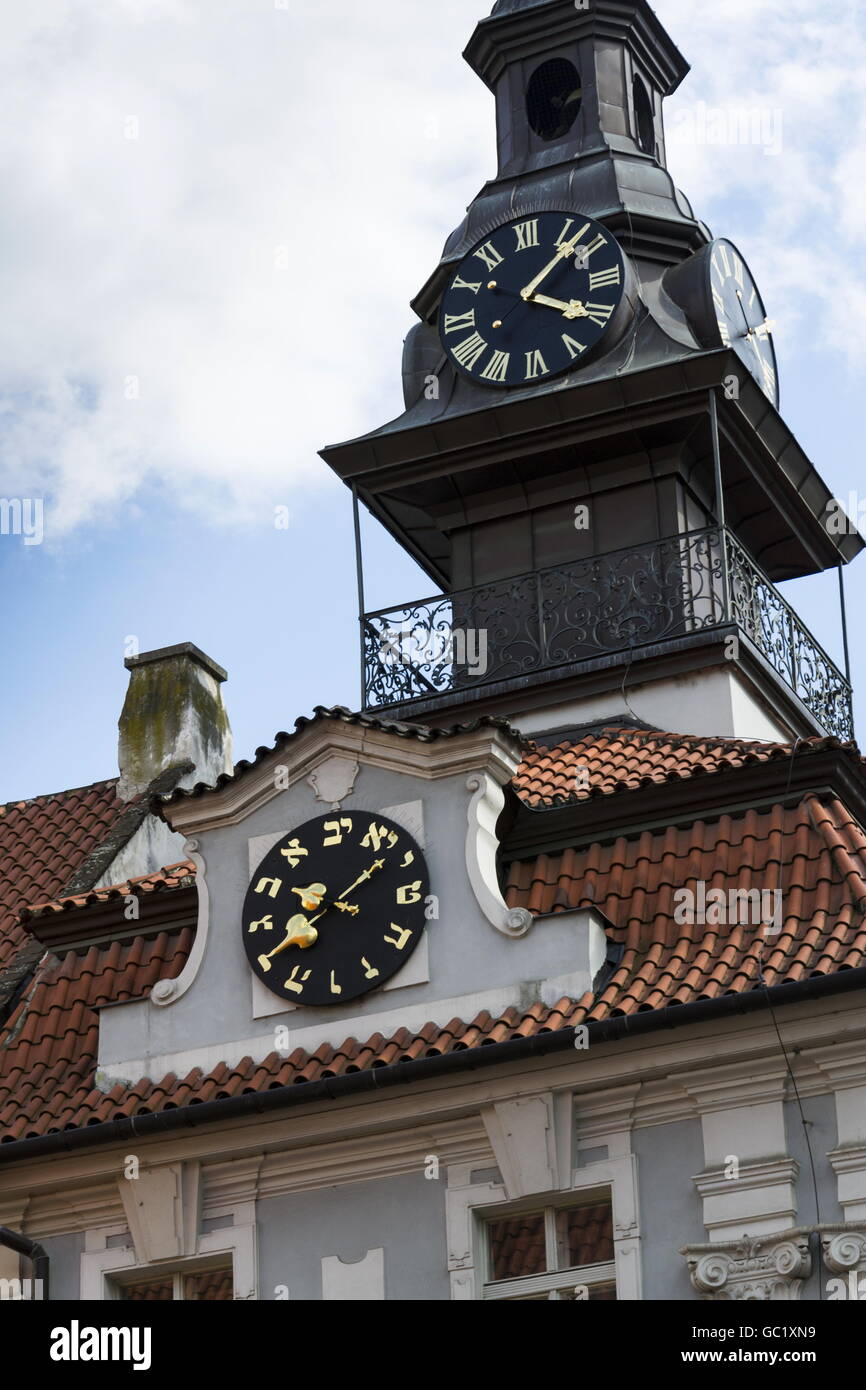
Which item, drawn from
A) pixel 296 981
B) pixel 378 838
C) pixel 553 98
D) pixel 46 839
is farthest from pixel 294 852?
pixel 553 98

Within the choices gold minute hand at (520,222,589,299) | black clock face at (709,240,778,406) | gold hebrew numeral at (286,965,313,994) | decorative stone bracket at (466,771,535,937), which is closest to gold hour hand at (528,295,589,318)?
gold minute hand at (520,222,589,299)

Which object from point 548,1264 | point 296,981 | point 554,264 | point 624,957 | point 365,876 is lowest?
point 548,1264

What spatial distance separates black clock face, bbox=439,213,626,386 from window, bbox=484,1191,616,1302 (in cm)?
1013

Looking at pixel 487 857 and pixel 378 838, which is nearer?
pixel 487 857

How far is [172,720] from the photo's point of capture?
27.4m

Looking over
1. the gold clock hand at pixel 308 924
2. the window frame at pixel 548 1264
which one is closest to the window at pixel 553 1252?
the window frame at pixel 548 1264

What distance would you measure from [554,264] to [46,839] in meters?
7.17

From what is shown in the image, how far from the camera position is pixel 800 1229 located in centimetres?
1759

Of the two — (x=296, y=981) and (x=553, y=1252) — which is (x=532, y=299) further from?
(x=553, y=1252)

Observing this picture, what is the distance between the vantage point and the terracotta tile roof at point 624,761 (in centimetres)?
2044

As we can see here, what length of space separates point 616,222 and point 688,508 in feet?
10.1

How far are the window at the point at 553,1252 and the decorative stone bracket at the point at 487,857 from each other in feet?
6.33
